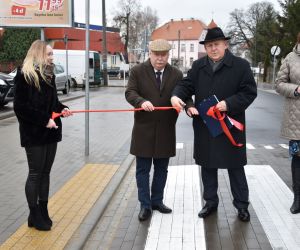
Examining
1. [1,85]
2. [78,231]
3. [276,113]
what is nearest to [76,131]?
[1,85]

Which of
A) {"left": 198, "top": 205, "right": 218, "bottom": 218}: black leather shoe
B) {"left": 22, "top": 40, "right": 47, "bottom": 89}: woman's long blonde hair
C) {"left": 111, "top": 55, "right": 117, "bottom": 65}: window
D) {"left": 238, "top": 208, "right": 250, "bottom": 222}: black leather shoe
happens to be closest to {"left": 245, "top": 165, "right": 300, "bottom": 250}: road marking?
{"left": 238, "top": 208, "right": 250, "bottom": 222}: black leather shoe

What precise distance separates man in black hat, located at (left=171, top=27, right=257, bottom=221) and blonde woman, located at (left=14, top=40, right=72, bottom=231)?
1210 millimetres

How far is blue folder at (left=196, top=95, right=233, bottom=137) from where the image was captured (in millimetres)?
4641

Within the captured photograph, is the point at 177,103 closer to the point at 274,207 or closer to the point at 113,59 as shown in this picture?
the point at 274,207

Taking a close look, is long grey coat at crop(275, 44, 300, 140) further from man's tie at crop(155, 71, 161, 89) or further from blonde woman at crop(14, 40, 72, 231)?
blonde woman at crop(14, 40, 72, 231)

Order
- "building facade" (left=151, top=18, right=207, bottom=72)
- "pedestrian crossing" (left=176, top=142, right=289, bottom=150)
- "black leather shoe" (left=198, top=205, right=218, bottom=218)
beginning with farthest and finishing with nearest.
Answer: "building facade" (left=151, top=18, right=207, bottom=72), "pedestrian crossing" (left=176, top=142, right=289, bottom=150), "black leather shoe" (left=198, top=205, right=218, bottom=218)

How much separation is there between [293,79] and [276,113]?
13.0m

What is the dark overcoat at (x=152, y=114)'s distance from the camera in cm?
487

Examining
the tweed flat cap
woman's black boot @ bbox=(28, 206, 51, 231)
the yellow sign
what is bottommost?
woman's black boot @ bbox=(28, 206, 51, 231)

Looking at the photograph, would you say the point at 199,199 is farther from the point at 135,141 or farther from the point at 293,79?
the point at 293,79

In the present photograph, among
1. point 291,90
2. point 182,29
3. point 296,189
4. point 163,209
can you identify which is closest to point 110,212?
point 163,209

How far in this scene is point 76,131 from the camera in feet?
37.8

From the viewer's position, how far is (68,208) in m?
5.32

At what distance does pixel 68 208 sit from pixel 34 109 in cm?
155
